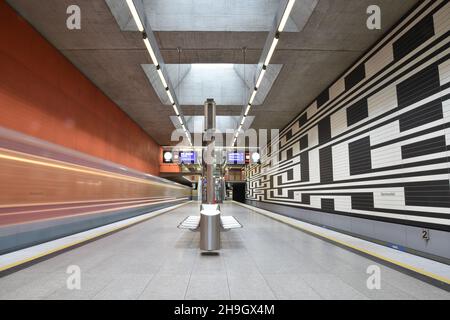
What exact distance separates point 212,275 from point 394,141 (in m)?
4.32

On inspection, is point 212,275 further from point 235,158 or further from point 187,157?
point 235,158

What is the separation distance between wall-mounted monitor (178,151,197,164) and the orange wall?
8.92 metres

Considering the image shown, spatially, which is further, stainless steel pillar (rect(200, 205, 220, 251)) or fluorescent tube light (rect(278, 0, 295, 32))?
stainless steel pillar (rect(200, 205, 220, 251))

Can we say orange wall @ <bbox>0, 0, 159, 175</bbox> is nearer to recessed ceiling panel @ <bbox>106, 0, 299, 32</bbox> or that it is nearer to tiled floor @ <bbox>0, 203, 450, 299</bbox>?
recessed ceiling panel @ <bbox>106, 0, 299, 32</bbox>

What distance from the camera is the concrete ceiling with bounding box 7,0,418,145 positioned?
502 centimetres

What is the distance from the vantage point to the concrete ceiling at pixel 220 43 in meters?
5.02

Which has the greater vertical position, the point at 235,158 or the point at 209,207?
the point at 235,158

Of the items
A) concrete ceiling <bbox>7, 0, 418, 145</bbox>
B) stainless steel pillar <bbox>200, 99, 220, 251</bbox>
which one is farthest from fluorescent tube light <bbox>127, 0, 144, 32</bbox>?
stainless steel pillar <bbox>200, 99, 220, 251</bbox>

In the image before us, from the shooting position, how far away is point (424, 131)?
4.42 m

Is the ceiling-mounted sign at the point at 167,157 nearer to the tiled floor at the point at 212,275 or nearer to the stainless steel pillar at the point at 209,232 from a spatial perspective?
the tiled floor at the point at 212,275

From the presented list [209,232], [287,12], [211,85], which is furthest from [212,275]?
[211,85]

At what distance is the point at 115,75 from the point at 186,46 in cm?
267

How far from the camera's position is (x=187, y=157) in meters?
19.6

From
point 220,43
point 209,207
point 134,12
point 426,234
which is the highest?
point 220,43
